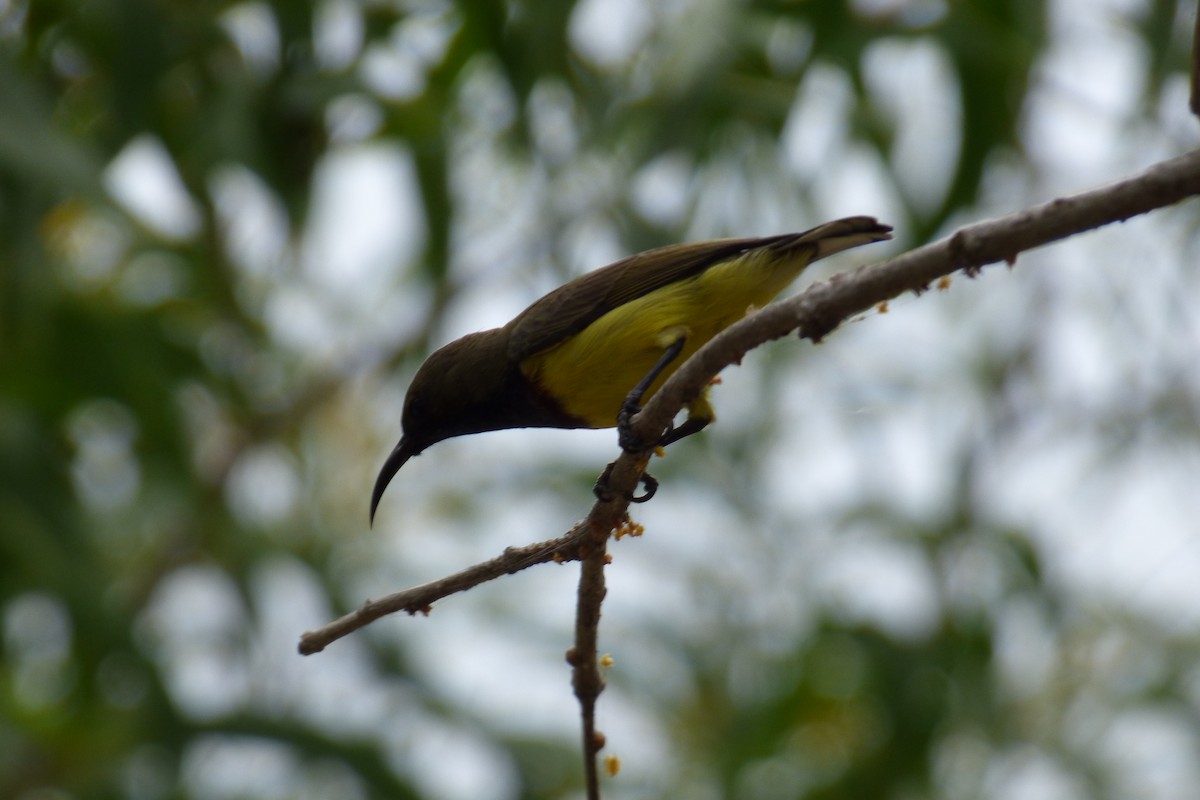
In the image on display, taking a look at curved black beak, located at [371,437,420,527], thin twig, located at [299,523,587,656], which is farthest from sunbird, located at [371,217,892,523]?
thin twig, located at [299,523,587,656]

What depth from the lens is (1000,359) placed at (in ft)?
25.6

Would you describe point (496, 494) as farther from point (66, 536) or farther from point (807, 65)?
point (807, 65)

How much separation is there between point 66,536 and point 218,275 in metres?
1.45

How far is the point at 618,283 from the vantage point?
368 cm

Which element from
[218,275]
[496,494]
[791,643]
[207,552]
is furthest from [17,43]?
[791,643]

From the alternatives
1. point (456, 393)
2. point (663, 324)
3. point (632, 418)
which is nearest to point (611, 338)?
point (663, 324)

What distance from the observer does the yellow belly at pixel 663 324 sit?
3471mm

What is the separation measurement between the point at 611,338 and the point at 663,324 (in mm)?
147

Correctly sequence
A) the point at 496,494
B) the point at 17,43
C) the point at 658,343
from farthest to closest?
the point at 496,494 → the point at 17,43 → the point at 658,343

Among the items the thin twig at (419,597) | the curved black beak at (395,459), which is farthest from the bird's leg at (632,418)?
the curved black beak at (395,459)

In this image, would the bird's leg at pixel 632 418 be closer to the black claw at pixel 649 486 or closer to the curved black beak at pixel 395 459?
the black claw at pixel 649 486

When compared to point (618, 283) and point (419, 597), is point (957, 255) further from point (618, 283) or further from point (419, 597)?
point (618, 283)

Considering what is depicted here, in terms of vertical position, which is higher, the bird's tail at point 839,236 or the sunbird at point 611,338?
the sunbird at point 611,338

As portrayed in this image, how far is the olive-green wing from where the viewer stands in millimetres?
3463
